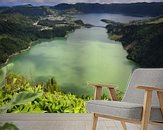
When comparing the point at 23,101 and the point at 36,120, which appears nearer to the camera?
the point at 23,101

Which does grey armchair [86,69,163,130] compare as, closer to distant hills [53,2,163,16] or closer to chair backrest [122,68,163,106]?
chair backrest [122,68,163,106]

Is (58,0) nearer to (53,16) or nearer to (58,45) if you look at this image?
(53,16)

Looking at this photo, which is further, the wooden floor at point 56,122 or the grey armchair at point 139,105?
the wooden floor at point 56,122

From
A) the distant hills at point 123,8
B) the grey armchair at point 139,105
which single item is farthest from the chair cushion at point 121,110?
the distant hills at point 123,8

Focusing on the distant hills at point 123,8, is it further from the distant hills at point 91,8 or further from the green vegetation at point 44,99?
the green vegetation at point 44,99

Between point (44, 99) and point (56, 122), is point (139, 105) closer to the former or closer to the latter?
point (56, 122)

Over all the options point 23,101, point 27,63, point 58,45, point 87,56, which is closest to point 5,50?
point 27,63

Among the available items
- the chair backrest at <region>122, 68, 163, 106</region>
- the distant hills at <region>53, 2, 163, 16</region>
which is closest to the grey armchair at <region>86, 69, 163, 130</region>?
the chair backrest at <region>122, 68, 163, 106</region>
